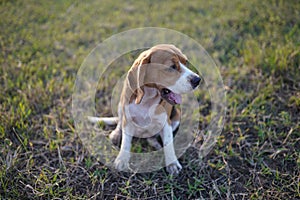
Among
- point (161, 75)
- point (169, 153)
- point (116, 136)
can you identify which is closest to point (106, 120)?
point (116, 136)

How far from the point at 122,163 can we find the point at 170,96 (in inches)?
38.6

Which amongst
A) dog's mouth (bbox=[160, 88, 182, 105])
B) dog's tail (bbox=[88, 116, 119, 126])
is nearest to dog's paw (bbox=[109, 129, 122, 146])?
dog's tail (bbox=[88, 116, 119, 126])

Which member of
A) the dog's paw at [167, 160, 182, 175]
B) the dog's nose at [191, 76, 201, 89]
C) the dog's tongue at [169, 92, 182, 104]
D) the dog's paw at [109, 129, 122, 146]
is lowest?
the dog's paw at [167, 160, 182, 175]

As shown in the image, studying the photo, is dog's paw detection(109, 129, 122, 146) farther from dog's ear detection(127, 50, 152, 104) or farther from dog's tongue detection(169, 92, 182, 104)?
dog's tongue detection(169, 92, 182, 104)

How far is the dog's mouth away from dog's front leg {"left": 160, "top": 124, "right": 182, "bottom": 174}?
417 millimetres

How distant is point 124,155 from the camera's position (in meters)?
3.55

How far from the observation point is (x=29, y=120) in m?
4.12

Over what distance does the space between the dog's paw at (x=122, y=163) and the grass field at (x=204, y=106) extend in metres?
0.10

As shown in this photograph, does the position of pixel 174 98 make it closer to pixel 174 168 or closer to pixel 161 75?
pixel 161 75

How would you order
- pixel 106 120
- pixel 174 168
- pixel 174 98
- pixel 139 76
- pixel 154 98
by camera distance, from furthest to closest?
pixel 106 120 < pixel 174 168 < pixel 154 98 < pixel 174 98 < pixel 139 76

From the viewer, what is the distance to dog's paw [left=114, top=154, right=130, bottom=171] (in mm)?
3530

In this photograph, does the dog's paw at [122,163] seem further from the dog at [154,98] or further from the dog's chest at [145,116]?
the dog's chest at [145,116]

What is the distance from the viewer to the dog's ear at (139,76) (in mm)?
3064

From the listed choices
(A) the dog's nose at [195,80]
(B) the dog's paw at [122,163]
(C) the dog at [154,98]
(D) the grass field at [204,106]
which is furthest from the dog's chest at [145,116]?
A: (D) the grass field at [204,106]
